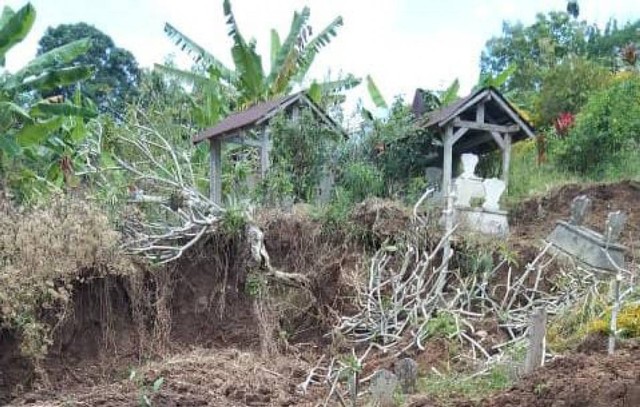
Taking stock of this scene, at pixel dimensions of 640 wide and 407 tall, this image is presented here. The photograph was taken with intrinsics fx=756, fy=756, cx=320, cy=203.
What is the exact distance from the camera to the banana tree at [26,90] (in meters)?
11.1

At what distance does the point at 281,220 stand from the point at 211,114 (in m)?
6.48

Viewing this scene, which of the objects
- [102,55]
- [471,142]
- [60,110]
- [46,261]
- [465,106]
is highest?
[102,55]

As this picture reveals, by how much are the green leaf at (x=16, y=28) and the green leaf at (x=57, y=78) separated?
1.87 feet

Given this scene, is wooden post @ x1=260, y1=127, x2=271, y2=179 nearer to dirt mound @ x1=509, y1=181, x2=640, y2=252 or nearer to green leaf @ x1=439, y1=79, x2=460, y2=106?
dirt mound @ x1=509, y1=181, x2=640, y2=252

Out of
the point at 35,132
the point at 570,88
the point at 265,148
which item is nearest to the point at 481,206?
the point at 265,148

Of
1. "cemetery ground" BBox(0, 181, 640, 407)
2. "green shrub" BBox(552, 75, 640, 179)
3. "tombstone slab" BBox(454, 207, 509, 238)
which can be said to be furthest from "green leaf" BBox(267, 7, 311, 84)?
"cemetery ground" BBox(0, 181, 640, 407)

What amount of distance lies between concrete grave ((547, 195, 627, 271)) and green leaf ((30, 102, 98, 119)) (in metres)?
7.11

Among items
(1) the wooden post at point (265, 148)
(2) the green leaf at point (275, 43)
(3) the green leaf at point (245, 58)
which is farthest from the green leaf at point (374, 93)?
(1) the wooden post at point (265, 148)

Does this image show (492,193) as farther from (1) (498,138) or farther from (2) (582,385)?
(2) (582,385)

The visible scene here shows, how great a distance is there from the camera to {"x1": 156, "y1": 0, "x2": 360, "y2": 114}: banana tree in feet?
53.9

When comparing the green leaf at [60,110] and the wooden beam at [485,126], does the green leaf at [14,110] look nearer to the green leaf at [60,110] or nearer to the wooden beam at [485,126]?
the green leaf at [60,110]

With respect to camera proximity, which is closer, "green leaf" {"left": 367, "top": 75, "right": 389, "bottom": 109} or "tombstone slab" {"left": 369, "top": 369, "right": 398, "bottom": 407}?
"tombstone slab" {"left": 369, "top": 369, "right": 398, "bottom": 407}

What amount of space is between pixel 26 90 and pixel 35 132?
3.86 feet

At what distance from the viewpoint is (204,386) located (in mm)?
6957
